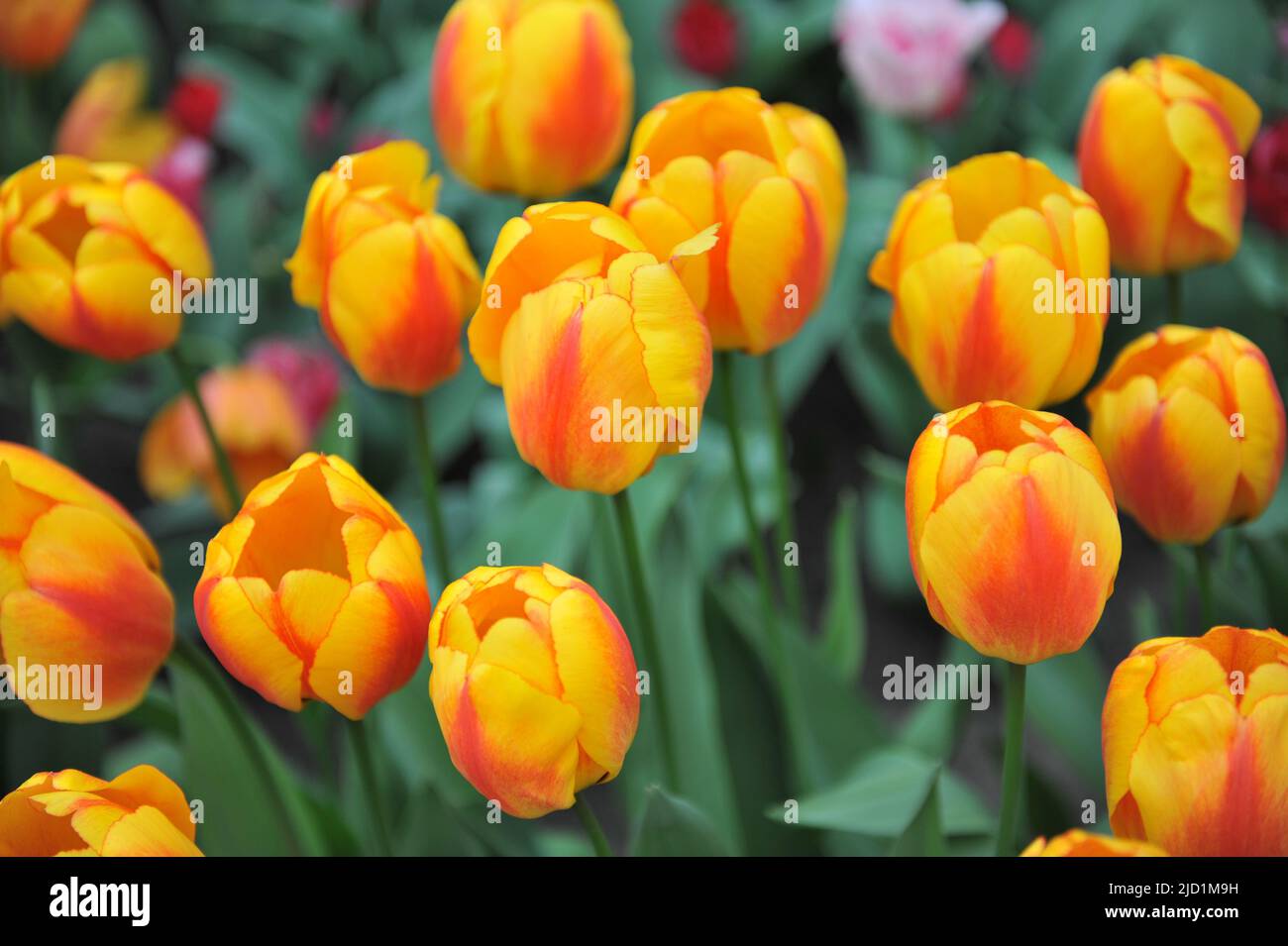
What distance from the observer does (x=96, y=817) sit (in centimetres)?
43

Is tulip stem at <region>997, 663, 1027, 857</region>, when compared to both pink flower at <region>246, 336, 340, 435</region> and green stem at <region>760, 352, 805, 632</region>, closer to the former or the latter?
green stem at <region>760, 352, 805, 632</region>

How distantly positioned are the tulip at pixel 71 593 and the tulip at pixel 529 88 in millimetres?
244

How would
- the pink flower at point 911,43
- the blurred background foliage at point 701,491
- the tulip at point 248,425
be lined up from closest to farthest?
the blurred background foliage at point 701,491, the tulip at point 248,425, the pink flower at point 911,43

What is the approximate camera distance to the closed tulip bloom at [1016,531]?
16.6 inches

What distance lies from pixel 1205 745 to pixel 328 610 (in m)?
0.28

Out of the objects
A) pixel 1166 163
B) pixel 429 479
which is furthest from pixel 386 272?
pixel 1166 163

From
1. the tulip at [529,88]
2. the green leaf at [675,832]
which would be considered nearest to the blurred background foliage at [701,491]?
the green leaf at [675,832]

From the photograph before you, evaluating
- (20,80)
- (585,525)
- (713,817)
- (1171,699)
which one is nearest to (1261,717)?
(1171,699)

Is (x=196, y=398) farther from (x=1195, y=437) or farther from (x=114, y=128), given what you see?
(x=114, y=128)

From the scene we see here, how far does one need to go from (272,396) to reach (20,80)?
743 millimetres

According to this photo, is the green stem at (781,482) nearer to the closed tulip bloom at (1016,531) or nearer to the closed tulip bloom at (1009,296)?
the closed tulip bloom at (1009,296)

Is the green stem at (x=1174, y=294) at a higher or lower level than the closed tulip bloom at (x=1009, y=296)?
higher

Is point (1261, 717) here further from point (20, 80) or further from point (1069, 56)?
point (20, 80)
